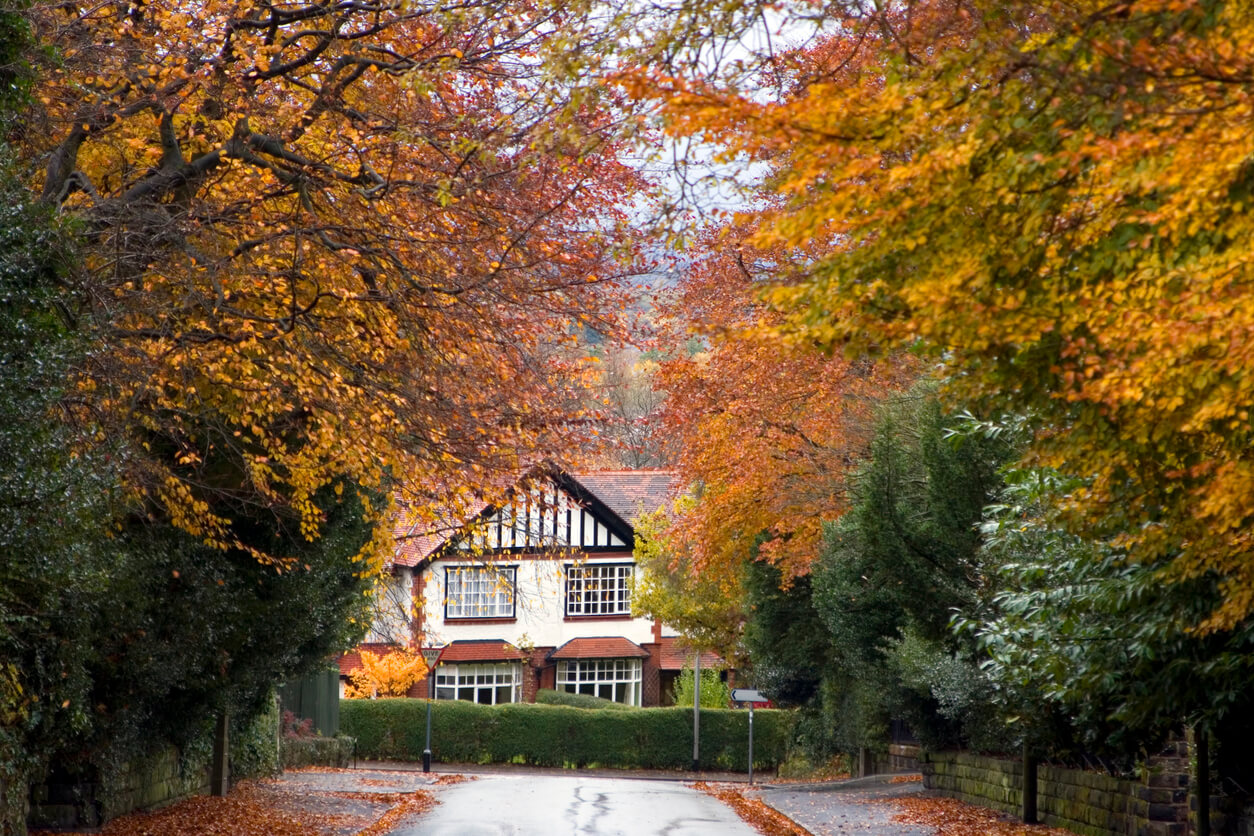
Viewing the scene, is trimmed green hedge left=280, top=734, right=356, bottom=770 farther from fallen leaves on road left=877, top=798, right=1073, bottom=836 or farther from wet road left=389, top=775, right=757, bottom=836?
fallen leaves on road left=877, top=798, right=1073, bottom=836

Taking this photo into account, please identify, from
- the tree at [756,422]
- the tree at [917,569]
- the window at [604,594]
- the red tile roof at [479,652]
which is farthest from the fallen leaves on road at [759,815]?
the red tile roof at [479,652]

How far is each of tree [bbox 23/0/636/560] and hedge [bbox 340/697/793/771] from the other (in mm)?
28198

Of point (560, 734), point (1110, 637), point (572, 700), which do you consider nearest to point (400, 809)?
point (1110, 637)

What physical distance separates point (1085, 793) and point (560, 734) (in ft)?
93.1

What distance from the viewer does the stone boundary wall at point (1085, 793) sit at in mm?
12781

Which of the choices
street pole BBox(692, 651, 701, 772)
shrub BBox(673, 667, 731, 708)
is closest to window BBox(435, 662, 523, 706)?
shrub BBox(673, 667, 731, 708)

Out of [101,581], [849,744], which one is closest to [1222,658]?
[101,581]

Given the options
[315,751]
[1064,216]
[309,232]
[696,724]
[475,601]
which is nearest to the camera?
[1064,216]

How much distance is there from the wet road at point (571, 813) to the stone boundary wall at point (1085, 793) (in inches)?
139

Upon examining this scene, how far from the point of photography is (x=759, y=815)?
20.5 meters

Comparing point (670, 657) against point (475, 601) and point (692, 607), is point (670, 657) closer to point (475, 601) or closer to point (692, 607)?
point (475, 601)

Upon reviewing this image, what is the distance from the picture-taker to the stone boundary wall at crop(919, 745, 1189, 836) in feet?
41.9

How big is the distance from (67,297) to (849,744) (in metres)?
23.4

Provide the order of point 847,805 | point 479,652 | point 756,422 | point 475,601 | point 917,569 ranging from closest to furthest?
1. point 917,569
2. point 847,805
3. point 756,422
4. point 479,652
5. point 475,601
